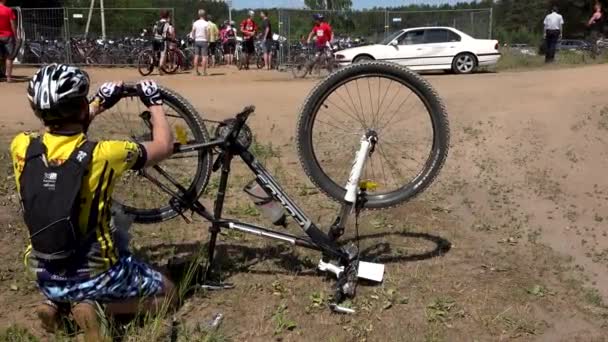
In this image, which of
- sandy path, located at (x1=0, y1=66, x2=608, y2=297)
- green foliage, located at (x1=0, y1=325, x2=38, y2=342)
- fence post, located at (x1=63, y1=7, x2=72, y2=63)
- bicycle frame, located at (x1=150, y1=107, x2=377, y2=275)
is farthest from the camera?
fence post, located at (x1=63, y1=7, x2=72, y2=63)

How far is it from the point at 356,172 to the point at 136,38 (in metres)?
21.9

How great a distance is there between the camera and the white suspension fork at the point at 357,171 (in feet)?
13.0

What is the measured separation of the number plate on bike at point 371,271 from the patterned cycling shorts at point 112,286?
1.19 meters

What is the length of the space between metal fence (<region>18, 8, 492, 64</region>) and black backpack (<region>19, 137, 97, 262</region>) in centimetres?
1894

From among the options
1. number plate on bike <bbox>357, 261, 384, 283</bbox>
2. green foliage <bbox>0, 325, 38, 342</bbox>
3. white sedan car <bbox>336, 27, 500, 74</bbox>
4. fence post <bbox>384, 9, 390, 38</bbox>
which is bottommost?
green foliage <bbox>0, 325, 38, 342</bbox>

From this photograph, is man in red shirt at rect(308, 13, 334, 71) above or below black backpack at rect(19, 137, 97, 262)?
above

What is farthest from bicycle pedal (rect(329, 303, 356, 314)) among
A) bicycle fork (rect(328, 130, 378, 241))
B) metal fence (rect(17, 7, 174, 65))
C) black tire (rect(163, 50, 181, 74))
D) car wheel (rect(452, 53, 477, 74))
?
metal fence (rect(17, 7, 174, 65))

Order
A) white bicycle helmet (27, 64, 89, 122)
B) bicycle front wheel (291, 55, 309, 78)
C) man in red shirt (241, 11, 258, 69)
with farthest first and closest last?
man in red shirt (241, 11, 258, 69)
bicycle front wheel (291, 55, 309, 78)
white bicycle helmet (27, 64, 89, 122)

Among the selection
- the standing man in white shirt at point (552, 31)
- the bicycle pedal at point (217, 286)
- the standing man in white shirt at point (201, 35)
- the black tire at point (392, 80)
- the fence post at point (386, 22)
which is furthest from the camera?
the fence post at point (386, 22)

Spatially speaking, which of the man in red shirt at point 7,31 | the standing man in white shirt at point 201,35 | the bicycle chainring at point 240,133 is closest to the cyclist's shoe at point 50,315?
the bicycle chainring at point 240,133

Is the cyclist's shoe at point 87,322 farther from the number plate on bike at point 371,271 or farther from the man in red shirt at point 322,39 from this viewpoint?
the man in red shirt at point 322,39

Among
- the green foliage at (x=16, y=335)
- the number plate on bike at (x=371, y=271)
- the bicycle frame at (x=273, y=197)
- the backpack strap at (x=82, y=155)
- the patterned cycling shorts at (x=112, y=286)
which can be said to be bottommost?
the green foliage at (x=16, y=335)

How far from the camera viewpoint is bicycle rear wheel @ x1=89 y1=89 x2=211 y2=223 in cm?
418

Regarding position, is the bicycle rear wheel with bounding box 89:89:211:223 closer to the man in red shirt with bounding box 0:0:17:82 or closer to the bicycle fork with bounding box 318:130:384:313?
the bicycle fork with bounding box 318:130:384:313
